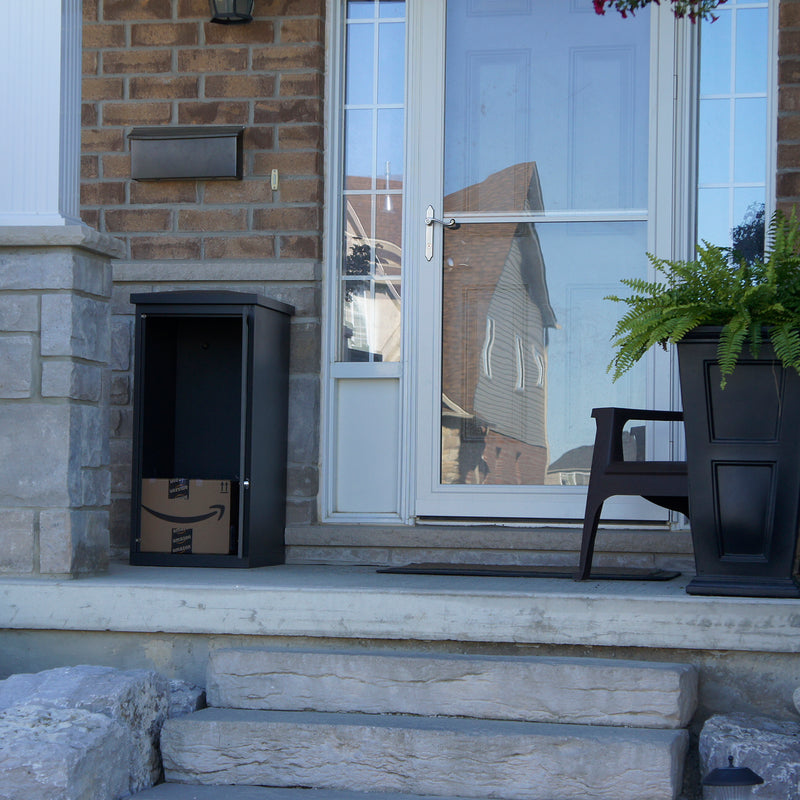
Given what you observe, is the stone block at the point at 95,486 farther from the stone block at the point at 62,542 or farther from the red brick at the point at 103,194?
the red brick at the point at 103,194

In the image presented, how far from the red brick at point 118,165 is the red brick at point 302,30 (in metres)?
0.82

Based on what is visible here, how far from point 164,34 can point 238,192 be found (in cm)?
74

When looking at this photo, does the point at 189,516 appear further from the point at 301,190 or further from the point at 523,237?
the point at 523,237

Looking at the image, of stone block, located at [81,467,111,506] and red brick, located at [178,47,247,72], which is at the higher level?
red brick, located at [178,47,247,72]

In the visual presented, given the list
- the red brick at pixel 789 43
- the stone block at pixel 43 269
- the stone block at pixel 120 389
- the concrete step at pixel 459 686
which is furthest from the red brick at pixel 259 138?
the concrete step at pixel 459 686

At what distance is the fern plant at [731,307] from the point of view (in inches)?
121

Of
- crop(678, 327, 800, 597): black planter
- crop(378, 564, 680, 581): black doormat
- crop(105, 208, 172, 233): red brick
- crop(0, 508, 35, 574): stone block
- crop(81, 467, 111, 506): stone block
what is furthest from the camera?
crop(105, 208, 172, 233): red brick

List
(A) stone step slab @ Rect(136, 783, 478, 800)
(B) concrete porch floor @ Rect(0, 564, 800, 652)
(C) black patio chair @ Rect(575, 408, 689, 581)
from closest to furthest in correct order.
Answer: (A) stone step slab @ Rect(136, 783, 478, 800)
(B) concrete porch floor @ Rect(0, 564, 800, 652)
(C) black patio chair @ Rect(575, 408, 689, 581)

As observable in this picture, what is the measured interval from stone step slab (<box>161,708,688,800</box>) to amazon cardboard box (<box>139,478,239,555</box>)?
51.1 inches

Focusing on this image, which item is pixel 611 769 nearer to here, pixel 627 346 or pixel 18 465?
pixel 627 346

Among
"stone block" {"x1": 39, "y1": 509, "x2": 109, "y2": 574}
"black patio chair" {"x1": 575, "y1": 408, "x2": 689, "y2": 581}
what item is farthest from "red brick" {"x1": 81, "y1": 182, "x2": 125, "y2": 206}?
"black patio chair" {"x1": 575, "y1": 408, "x2": 689, "y2": 581}

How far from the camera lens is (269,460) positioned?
433 cm

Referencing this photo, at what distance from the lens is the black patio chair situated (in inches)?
134

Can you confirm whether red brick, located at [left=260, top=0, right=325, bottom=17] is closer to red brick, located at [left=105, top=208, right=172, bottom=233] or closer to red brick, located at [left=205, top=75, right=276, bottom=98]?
red brick, located at [left=205, top=75, right=276, bottom=98]
